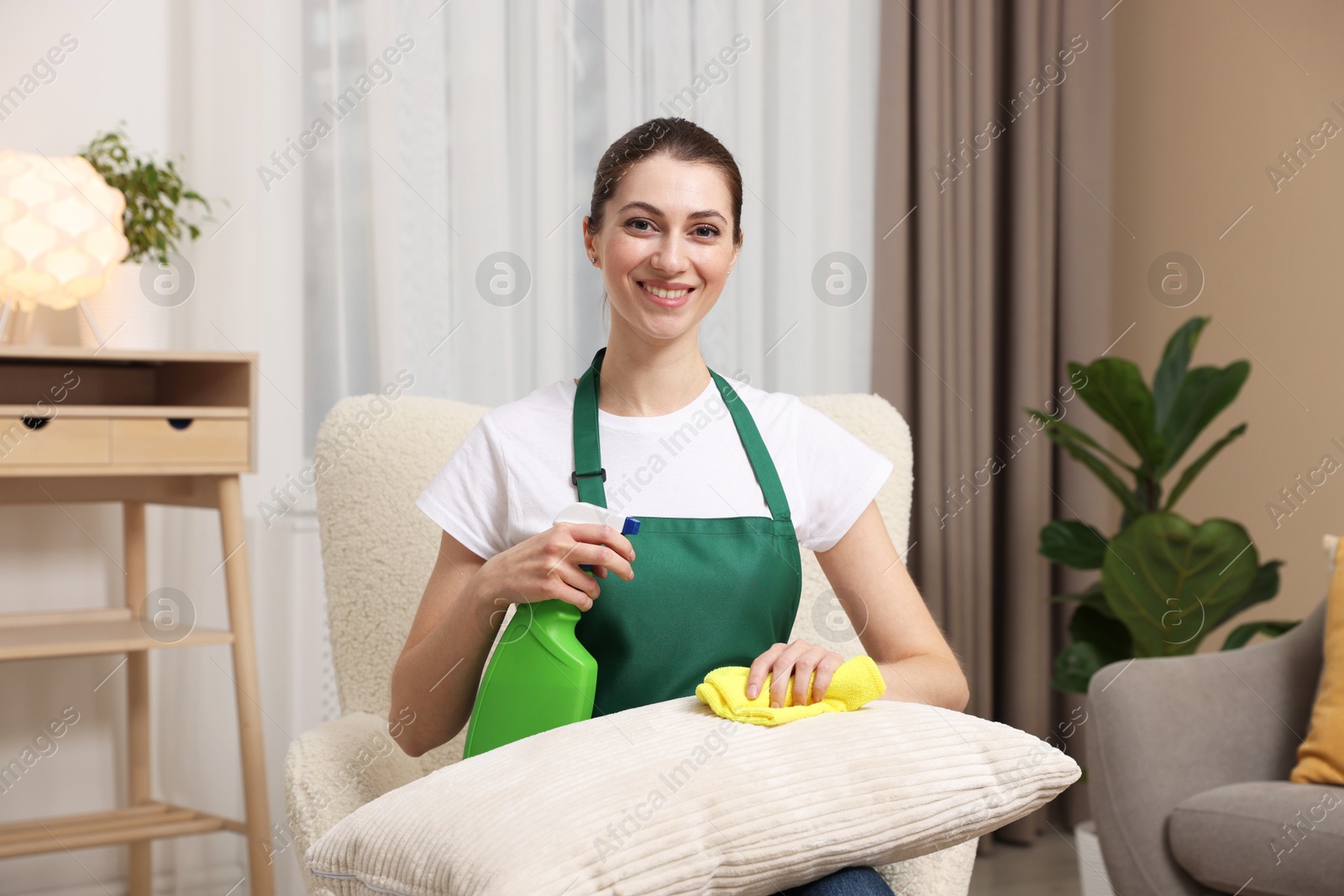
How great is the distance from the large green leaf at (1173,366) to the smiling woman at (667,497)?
135 centimetres

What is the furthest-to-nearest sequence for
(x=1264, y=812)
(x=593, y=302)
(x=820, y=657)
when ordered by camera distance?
(x=593, y=302)
(x=1264, y=812)
(x=820, y=657)

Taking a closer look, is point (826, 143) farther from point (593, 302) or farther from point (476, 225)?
point (476, 225)

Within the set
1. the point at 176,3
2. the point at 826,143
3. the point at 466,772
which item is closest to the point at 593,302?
the point at 826,143

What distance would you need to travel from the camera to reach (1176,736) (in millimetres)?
1638

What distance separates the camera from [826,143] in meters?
2.70

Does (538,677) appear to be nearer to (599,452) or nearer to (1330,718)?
(599,452)

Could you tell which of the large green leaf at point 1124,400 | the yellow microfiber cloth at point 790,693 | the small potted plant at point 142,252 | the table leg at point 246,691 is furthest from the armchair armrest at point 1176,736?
the small potted plant at point 142,252

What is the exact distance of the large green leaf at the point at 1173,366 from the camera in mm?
2330

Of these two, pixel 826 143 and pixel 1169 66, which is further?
pixel 1169 66

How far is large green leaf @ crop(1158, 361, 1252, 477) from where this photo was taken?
2.30m

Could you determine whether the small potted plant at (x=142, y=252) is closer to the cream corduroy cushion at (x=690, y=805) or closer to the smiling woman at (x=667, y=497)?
the smiling woman at (x=667, y=497)

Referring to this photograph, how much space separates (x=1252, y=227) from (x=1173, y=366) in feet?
2.05

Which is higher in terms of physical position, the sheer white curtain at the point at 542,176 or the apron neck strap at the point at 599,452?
the sheer white curtain at the point at 542,176

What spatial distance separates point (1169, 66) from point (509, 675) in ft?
8.77
